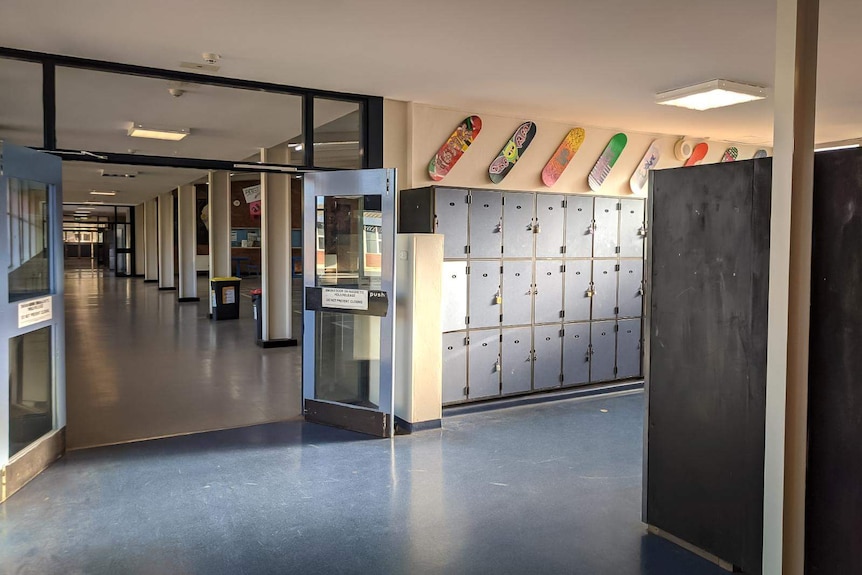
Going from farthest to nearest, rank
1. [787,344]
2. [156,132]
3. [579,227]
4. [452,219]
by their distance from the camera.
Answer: [156,132], [579,227], [452,219], [787,344]

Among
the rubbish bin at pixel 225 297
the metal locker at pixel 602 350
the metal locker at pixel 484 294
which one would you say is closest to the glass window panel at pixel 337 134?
the metal locker at pixel 484 294

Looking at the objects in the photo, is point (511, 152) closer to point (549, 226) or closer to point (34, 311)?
point (549, 226)

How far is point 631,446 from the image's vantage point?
482 cm

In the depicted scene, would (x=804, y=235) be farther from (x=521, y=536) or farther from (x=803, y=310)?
(x=521, y=536)

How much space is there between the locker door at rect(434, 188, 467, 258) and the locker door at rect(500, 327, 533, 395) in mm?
929

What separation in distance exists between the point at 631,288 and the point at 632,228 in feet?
2.06

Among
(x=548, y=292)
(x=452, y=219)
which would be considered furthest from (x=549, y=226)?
(x=452, y=219)

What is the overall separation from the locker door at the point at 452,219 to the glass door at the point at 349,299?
30.1 inches

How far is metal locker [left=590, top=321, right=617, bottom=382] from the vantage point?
21.6 ft

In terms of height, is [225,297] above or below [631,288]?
below

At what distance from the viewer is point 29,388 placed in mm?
4164

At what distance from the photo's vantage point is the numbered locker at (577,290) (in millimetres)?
6379

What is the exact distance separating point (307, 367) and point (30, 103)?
143 inches

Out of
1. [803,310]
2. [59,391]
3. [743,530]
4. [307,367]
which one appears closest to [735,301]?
[803,310]
